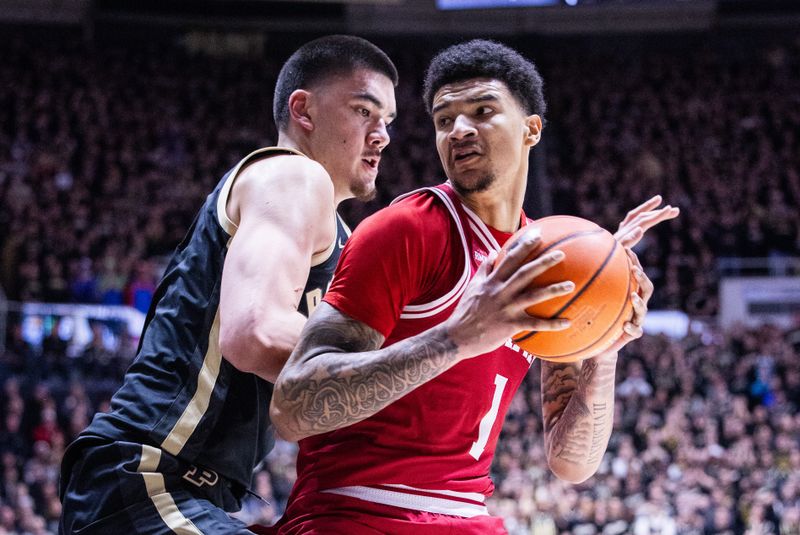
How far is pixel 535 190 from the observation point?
19.1 meters

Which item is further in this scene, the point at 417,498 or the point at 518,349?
the point at 518,349

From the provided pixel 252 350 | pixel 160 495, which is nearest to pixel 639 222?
pixel 252 350

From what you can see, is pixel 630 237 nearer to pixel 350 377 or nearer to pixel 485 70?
pixel 485 70

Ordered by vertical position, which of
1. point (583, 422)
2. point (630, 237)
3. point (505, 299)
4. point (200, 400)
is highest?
point (630, 237)

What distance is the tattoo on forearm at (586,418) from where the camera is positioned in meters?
3.21

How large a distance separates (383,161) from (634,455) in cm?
939

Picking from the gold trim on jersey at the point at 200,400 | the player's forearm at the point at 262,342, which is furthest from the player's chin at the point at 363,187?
the player's forearm at the point at 262,342

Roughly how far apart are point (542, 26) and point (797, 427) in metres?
12.7

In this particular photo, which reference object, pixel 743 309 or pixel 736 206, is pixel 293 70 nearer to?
pixel 743 309

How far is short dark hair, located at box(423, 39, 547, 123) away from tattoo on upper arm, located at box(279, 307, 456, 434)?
94 cm

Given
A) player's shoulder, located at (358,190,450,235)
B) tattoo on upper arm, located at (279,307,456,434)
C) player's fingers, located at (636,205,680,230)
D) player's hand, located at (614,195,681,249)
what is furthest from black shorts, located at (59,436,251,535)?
player's fingers, located at (636,205,680,230)

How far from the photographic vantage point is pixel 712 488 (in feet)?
36.8

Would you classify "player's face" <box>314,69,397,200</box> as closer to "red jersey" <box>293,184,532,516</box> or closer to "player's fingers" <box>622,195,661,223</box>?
"red jersey" <box>293,184,532,516</box>

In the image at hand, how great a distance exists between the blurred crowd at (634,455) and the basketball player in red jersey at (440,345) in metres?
7.03
